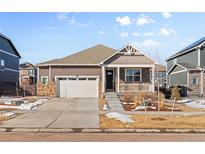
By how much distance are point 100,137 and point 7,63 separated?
31.6 m

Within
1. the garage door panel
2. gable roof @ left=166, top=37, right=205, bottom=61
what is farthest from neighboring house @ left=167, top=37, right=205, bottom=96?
the garage door panel

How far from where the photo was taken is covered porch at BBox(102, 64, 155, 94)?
111 feet

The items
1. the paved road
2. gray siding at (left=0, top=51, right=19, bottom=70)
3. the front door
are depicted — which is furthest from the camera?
gray siding at (left=0, top=51, right=19, bottom=70)

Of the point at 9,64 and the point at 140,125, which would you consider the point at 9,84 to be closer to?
the point at 9,64

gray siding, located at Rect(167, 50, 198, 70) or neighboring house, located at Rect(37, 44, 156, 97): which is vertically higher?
gray siding, located at Rect(167, 50, 198, 70)

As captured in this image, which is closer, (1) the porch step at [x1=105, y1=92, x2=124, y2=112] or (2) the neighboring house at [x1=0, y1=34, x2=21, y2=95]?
(1) the porch step at [x1=105, y1=92, x2=124, y2=112]

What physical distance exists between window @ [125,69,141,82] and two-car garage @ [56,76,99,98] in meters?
2.97

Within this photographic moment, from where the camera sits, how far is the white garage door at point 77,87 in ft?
113

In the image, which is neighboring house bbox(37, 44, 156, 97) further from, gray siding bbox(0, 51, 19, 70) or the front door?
gray siding bbox(0, 51, 19, 70)

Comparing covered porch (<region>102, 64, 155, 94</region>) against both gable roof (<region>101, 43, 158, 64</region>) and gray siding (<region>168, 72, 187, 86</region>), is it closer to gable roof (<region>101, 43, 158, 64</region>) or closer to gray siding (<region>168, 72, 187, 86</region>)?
gable roof (<region>101, 43, 158, 64</region>)

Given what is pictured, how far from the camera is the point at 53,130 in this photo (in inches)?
593

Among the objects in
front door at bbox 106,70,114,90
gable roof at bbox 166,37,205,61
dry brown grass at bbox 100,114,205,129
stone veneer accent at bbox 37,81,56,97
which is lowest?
dry brown grass at bbox 100,114,205,129

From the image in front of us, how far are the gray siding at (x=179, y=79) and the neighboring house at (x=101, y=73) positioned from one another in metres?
5.59

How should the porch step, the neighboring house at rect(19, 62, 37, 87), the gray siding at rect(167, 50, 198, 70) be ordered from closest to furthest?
the porch step
the gray siding at rect(167, 50, 198, 70)
the neighboring house at rect(19, 62, 37, 87)
